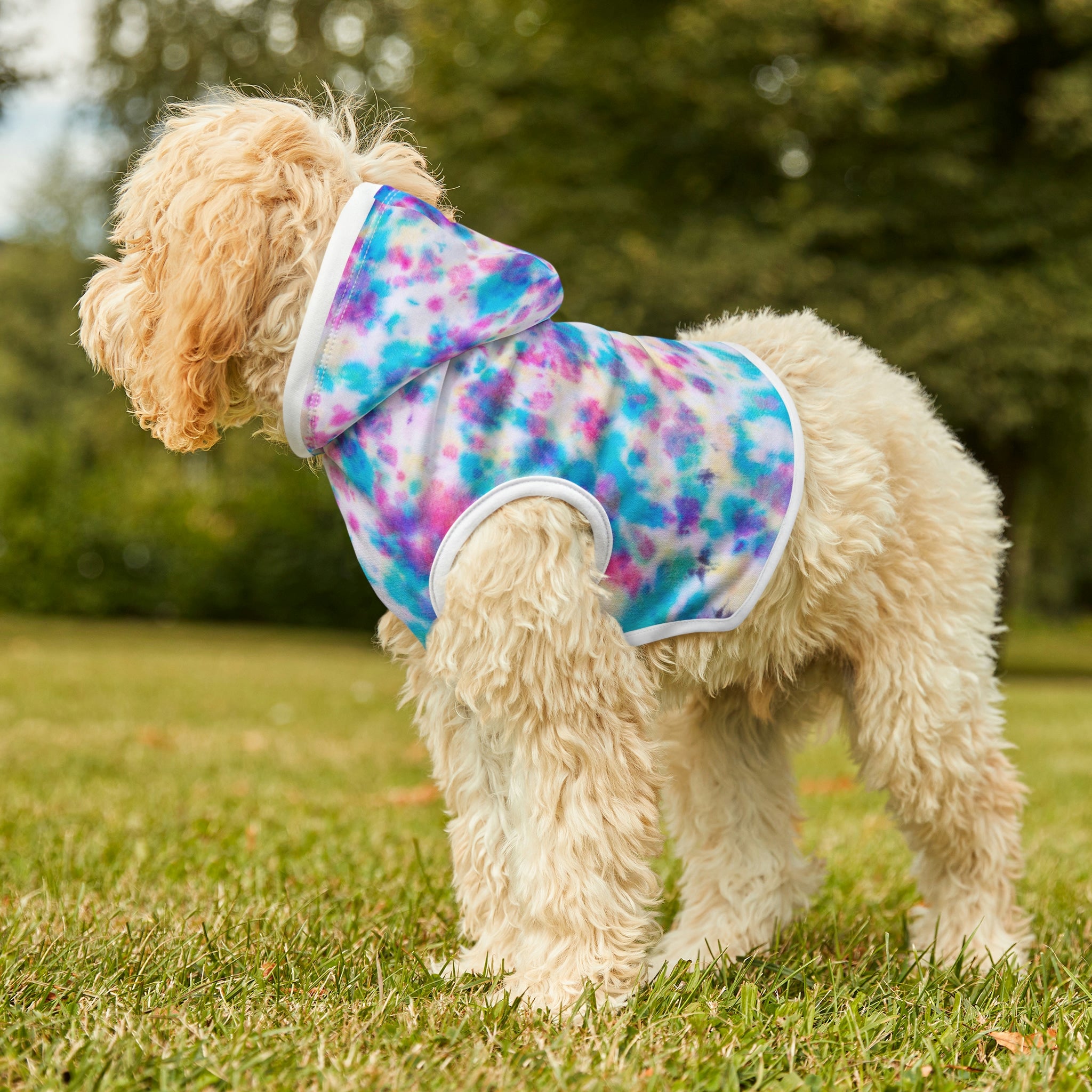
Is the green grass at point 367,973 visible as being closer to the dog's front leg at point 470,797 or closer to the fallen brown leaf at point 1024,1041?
the fallen brown leaf at point 1024,1041

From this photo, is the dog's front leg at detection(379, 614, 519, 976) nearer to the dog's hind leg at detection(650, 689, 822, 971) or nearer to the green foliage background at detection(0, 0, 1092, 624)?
the dog's hind leg at detection(650, 689, 822, 971)

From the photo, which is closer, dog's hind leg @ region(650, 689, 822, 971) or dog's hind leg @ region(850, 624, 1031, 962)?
dog's hind leg @ region(850, 624, 1031, 962)

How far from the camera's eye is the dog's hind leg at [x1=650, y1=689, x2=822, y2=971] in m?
3.23

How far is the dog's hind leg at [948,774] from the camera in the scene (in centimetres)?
289

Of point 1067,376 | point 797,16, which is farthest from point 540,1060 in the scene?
point 1067,376

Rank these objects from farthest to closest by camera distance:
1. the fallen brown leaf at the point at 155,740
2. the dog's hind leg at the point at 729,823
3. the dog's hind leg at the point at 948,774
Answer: the fallen brown leaf at the point at 155,740 → the dog's hind leg at the point at 729,823 → the dog's hind leg at the point at 948,774

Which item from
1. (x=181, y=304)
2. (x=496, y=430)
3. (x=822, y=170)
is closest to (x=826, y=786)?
(x=496, y=430)

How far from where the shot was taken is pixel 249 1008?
7.68ft

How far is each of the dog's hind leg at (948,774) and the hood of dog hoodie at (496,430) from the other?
0.58 m

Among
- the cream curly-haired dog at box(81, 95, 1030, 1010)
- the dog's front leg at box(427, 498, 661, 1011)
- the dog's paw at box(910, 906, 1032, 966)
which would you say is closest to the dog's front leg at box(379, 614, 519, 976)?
the cream curly-haired dog at box(81, 95, 1030, 1010)

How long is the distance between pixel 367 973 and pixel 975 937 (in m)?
1.65

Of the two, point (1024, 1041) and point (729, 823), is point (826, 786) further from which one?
point (1024, 1041)

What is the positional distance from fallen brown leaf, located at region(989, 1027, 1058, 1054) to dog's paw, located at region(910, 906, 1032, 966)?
62 cm

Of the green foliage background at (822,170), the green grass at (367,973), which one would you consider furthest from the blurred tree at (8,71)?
the green grass at (367,973)
